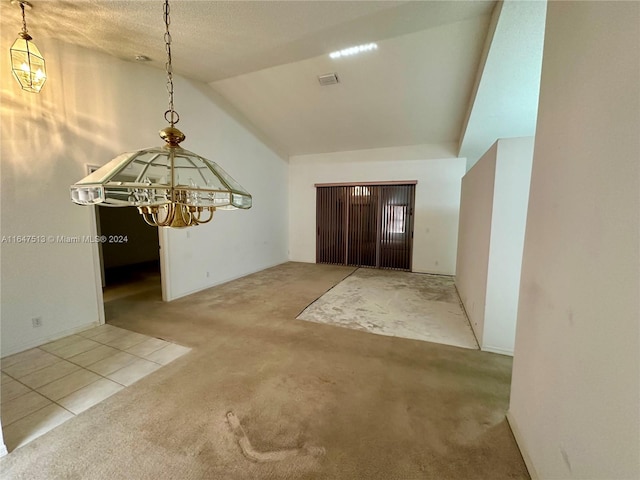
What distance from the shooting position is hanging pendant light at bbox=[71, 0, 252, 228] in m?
1.15

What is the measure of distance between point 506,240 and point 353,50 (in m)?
3.18

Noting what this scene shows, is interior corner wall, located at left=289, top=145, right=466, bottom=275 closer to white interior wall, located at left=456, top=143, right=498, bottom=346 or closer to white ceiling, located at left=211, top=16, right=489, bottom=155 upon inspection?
white ceiling, located at left=211, top=16, right=489, bottom=155

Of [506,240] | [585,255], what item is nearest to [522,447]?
[585,255]

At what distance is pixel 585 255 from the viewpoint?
114 centimetres

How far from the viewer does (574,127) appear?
128 cm

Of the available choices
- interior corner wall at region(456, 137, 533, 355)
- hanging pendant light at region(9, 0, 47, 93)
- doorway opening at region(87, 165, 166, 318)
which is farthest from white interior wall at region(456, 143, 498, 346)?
doorway opening at region(87, 165, 166, 318)

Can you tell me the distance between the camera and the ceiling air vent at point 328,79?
4237mm

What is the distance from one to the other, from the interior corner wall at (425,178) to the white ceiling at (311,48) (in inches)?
25.5

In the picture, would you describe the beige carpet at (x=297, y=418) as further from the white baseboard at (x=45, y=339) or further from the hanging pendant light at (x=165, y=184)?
the hanging pendant light at (x=165, y=184)

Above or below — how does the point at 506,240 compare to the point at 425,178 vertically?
below

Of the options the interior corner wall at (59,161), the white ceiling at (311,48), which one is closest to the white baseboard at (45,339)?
the interior corner wall at (59,161)

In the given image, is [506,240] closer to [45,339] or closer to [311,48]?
[311,48]

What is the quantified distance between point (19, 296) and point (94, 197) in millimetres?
2941

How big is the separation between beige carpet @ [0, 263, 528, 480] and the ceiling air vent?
3.95 meters
